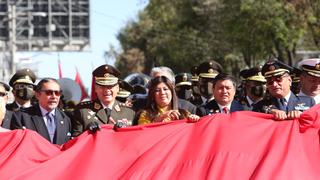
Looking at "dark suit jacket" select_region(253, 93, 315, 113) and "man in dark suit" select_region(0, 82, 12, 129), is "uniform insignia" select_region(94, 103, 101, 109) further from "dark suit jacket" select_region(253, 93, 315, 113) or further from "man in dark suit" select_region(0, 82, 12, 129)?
"dark suit jacket" select_region(253, 93, 315, 113)

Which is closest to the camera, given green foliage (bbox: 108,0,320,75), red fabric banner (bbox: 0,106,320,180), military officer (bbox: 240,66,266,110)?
red fabric banner (bbox: 0,106,320,180)

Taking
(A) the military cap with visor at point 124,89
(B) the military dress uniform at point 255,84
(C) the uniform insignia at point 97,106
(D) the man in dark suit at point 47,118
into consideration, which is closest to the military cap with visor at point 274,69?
(B) the military dress uniform at point 255,84

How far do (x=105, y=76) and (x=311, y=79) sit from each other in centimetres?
207

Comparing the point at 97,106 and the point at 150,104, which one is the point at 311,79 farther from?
the point at 97,106

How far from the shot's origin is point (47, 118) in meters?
7.88

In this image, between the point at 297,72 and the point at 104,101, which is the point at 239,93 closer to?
the point at 297,72

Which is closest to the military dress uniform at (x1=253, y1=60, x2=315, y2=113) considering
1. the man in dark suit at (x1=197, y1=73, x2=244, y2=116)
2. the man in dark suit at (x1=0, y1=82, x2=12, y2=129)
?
the man in dark suit at (x1=197, y1=73, x2=244, y2=116)

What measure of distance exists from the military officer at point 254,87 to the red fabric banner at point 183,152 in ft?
7.23

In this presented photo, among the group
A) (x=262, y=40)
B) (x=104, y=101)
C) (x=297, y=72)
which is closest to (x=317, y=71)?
(x=297, y=72)

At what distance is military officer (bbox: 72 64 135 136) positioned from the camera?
310 inches

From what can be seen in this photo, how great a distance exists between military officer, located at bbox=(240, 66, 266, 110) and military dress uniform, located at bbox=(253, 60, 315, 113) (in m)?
1.24

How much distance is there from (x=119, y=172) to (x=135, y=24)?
6104cm

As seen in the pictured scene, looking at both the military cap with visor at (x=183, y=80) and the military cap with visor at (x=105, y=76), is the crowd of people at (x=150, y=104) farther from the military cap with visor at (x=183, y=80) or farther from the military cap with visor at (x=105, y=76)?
the military cap with visor at (x=183, y=80)

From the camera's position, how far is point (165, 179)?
6.35 meters
